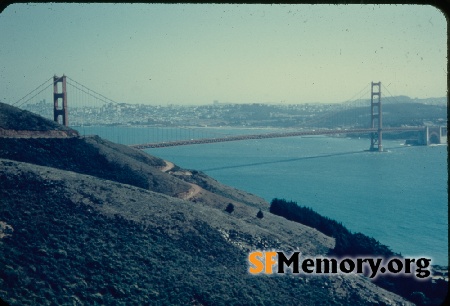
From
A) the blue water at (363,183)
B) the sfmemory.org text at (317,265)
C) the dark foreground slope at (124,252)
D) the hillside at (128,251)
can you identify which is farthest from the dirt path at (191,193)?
the blue water at (363,183)

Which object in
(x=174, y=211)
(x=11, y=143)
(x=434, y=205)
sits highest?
(x=11, y=143)

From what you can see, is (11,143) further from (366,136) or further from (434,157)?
(366,136)

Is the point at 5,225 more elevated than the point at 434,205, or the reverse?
the point at 5,225

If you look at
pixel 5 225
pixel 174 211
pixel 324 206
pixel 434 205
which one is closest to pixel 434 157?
pixel 434 205

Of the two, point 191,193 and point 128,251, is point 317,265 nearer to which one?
point 128,251

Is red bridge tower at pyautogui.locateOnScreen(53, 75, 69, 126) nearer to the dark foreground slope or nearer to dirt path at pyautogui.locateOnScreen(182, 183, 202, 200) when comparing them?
dirt path at pyautogui.locateOnScreen(182, 183, 202, 200)

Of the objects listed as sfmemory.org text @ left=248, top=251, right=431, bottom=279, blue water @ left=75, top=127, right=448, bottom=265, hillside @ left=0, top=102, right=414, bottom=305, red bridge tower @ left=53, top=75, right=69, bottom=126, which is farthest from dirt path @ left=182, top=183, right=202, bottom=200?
red bridge tower @ left=53, top=75, right=69, bottom=126
